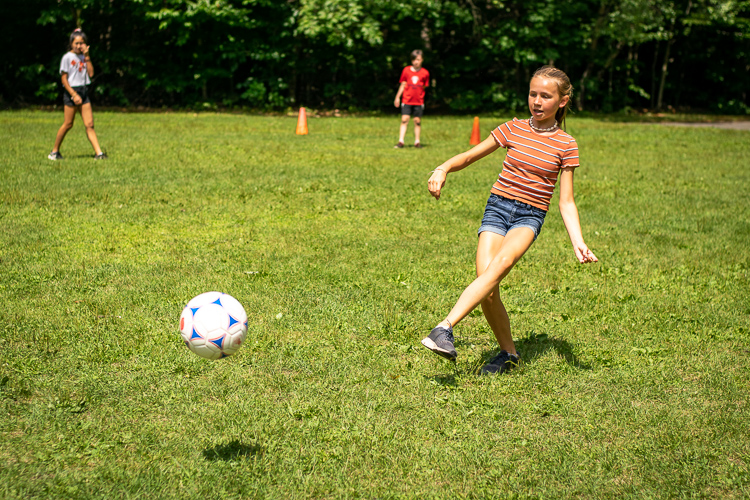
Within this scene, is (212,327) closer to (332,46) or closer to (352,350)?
(352,350)

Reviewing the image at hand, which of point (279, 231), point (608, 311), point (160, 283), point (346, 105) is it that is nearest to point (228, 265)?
point (160, 283)

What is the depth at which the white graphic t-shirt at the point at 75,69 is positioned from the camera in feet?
→ 39.2

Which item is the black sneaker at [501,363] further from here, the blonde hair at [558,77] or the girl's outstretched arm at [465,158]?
the blonde hair at [558,77]

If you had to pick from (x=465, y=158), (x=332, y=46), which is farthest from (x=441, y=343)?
(x=332, y=46)

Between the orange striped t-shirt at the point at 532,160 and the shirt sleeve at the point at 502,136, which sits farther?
the shirt sleeve at the point at 502,136

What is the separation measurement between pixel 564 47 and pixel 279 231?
22.5m

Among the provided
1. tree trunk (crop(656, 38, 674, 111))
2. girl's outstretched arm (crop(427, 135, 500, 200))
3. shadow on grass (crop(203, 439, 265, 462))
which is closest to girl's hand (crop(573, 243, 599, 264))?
girl's outstretched arm (crop(427, 135, 500, 200))

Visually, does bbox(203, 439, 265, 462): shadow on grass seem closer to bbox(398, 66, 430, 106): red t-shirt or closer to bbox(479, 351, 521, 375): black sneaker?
bbox(479, 351, 521, 375): black sneaker

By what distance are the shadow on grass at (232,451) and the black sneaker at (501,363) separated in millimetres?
1685

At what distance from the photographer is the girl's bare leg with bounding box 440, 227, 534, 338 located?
4.26 metres

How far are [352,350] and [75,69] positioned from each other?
9.36m

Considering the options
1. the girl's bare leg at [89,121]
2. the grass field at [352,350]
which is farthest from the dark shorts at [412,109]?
the girl's bare leg at [89,121]

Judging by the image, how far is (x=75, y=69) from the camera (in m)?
12.0

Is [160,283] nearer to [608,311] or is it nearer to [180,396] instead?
[180,396]
